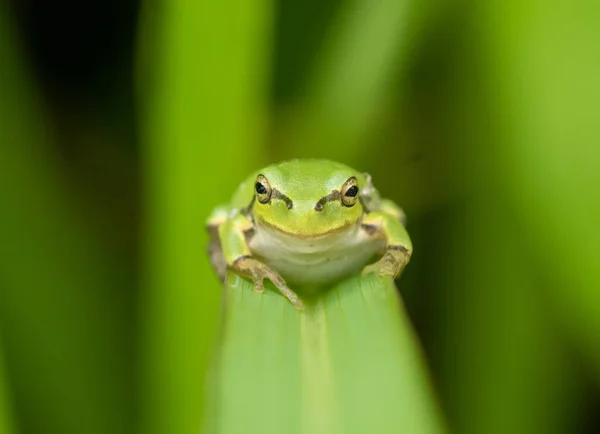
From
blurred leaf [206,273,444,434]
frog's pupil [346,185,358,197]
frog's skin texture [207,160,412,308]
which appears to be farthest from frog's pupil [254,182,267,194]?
blurred leaf [206,273,444,434]

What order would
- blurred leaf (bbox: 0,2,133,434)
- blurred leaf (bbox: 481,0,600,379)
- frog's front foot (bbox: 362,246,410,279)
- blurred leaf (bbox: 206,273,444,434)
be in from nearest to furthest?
blurred leaf (bbox: 206,273,444,434), frog's front foot (bbox: 362,246,410,279), blurred leaf (bbox: 481,0,600,379), blurred leaf (bbox: 0,2,133,434)

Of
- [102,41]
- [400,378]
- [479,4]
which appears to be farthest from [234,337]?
[102,41]

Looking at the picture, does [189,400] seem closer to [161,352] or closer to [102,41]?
[161,352]

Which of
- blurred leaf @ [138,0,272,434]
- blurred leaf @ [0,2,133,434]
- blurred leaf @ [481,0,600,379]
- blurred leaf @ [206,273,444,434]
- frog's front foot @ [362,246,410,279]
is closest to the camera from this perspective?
blurred leaf @ [206,273,444,434]

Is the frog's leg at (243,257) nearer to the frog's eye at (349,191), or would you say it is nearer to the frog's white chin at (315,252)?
the frog's white chin at (315,252)

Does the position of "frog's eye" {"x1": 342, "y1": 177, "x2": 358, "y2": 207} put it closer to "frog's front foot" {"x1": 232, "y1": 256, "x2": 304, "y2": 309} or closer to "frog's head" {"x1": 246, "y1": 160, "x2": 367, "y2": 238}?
"frog's head" {"x1": 246, "y1": 160, "x2": 367, "y2": 238}

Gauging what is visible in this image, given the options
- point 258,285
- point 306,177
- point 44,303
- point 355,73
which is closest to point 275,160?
point 355,73

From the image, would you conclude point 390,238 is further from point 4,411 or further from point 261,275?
point 4,411
